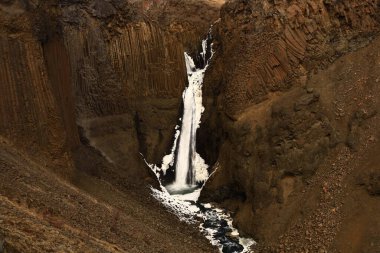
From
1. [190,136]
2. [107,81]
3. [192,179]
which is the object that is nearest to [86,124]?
[107,81]

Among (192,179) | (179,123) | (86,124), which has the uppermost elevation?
(86,124)

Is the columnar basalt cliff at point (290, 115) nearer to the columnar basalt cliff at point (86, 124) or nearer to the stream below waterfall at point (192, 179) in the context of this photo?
the stream below waterfall at point (192, 179)

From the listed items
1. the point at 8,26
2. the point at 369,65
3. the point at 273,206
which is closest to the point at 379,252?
the point at 273,206

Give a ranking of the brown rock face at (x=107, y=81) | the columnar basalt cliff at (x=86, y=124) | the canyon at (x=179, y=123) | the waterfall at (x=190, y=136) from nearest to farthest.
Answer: the columnar basalt cliff at (x=86, y=124)
the canyon at (x=179, y=123)
the brown rock face at (x=107, y=81)
the waterfall at (x=190, y=136)

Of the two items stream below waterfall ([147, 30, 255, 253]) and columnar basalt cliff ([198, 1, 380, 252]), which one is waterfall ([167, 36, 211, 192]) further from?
columnar basalt cliff ([198, 1, 380, 252])

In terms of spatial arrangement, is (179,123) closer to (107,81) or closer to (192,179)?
(192,179)

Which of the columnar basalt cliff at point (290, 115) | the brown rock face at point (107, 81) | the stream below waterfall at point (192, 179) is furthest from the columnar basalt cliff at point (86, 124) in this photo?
the columnar basalt cliff at point (290, 115)
